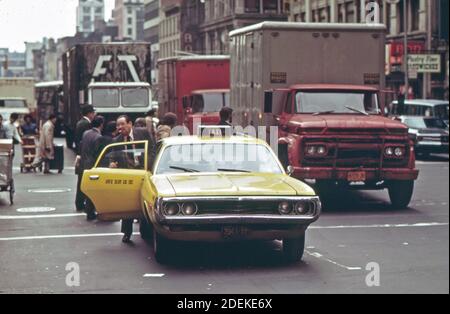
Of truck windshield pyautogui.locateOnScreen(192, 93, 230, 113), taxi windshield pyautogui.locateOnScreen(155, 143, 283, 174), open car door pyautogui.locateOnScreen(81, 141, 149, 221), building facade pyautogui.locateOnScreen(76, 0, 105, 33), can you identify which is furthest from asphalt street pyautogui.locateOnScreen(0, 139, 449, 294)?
truck windshield pyautogui.locateOnScreen(192, 93, 230, 113)

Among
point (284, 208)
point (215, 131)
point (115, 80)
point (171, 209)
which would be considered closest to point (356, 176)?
point (215, 131)

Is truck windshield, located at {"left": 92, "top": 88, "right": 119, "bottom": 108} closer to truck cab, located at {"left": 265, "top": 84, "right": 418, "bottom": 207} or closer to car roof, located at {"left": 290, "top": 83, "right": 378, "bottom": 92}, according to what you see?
car roof, located at {"left": 290, "top": 83, "right": 378, "bottom": 92}

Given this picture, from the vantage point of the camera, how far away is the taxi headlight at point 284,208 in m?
10.6

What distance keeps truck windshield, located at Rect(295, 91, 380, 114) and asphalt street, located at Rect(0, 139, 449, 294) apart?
174 cm

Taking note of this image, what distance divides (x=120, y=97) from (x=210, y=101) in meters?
4.64

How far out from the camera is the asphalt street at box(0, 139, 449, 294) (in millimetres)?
9570

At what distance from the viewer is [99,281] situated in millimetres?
9930

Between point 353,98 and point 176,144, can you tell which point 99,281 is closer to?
point 176,144

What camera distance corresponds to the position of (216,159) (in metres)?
11.7

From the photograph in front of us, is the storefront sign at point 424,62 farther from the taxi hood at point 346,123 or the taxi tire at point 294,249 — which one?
the taxi tire at point 294,249

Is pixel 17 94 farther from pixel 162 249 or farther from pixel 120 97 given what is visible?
pixel 162 249

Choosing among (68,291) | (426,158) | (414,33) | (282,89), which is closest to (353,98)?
(282,89)

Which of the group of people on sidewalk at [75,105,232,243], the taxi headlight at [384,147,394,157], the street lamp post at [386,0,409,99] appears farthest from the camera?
the street lamp post at [386,0,409,99]
